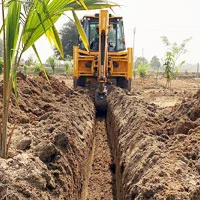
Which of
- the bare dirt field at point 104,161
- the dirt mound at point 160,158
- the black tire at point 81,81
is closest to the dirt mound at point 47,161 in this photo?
the bare dirt field at point 104,161

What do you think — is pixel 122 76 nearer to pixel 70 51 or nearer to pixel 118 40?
pixel 118 40

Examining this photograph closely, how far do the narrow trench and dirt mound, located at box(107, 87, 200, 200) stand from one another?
0.45 m

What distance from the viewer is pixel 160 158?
3.68 m

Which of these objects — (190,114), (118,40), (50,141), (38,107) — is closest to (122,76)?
(118,40)

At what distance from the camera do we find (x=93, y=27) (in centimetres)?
1219

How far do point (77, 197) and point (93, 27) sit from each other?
870 centimetres

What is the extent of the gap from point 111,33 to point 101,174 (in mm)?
7426

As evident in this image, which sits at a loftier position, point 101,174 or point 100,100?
point 100,100

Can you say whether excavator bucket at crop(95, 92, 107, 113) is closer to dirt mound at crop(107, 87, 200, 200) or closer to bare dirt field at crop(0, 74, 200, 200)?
bare dirt field at crop(0, 74, 200, 200)

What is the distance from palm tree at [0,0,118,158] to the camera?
3.45 m

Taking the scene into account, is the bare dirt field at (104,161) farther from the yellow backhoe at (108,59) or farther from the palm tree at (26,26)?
the yellow backhoe at (108,59)

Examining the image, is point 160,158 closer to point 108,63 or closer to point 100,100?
point 100,100

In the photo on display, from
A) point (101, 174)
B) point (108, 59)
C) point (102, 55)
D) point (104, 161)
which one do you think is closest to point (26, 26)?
point (101, 174)

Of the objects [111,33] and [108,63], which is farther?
[111,33]
